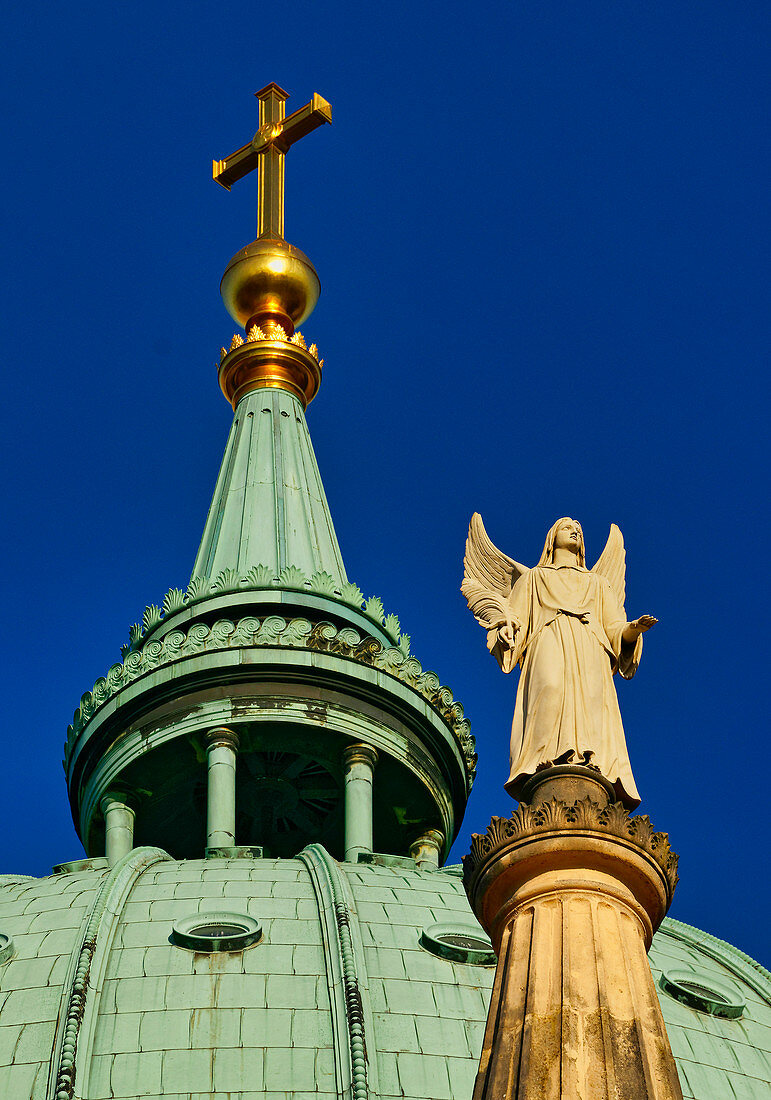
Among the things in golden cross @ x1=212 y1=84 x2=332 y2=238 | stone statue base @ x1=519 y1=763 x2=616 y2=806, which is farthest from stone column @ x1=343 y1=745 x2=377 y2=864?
stone statue base @ x1=519 y1=763 x2=616 y2=806

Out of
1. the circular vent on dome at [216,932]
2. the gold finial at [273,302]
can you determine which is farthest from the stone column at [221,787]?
the gold finial at [273,302]

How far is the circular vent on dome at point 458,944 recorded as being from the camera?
38.0 metres

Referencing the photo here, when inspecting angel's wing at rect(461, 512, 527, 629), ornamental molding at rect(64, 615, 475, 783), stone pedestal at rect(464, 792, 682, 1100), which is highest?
ornamental molding at rect(64, 615, 475, 783)

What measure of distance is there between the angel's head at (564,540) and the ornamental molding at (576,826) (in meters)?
4.26

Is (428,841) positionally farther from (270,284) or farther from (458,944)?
(270,284)

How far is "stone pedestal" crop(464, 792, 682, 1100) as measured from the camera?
17.4 metres

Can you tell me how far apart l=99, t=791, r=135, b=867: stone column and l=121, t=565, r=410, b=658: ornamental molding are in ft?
12.1

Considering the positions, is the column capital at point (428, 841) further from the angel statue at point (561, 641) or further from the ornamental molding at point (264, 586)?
the angel statue at point (561, 641)

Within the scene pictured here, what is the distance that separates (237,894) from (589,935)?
2235cm

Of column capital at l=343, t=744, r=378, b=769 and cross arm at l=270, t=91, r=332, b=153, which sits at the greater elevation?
cross arm at l=270, t=91, r=332, b=153

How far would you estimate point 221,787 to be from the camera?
157 feet

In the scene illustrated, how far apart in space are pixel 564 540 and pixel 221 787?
25689 mm

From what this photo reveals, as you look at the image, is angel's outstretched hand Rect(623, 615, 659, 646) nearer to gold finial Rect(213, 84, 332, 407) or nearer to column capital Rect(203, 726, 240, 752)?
column capital Rect(203, 726, 240, 752)

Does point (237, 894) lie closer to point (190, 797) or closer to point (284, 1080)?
point (284, 1080)
